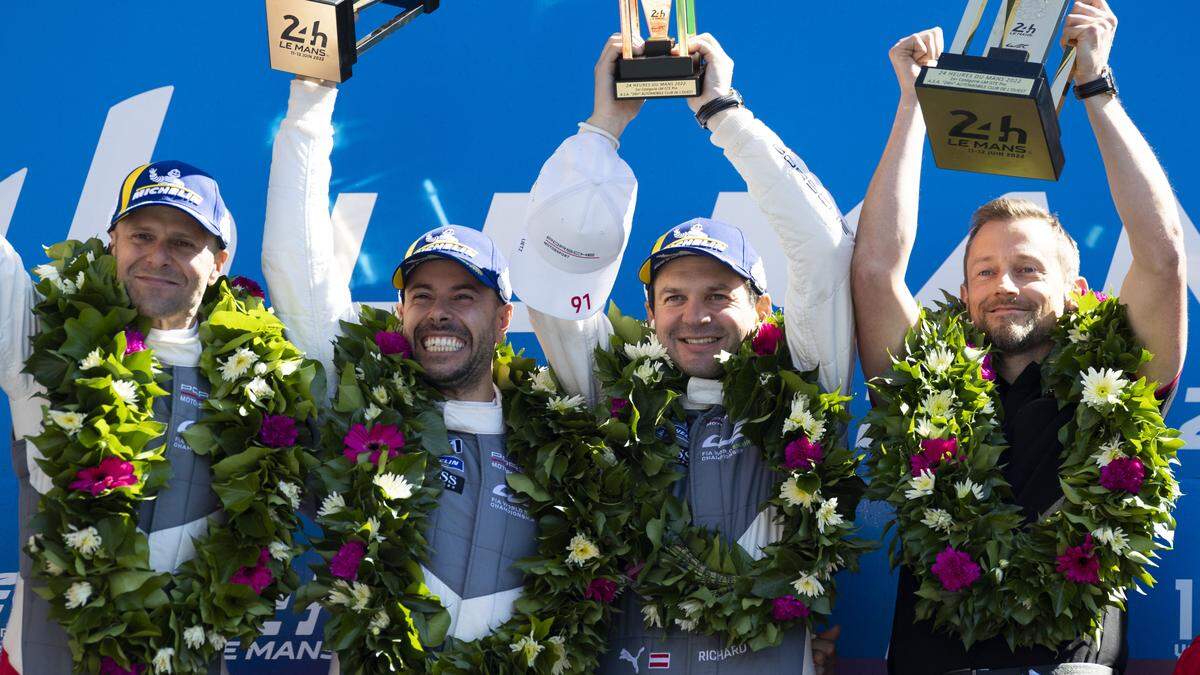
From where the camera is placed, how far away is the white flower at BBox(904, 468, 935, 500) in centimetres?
288

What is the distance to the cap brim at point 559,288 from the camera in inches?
120

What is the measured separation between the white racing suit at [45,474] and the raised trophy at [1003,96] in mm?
1797

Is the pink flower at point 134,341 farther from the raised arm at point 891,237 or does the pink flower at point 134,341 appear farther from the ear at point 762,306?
the raised arm at point 891,237

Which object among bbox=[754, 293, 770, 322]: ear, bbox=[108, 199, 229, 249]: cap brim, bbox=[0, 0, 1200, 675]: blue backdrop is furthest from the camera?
bbox=[0, 0, 1200, 675]: blue backdrop

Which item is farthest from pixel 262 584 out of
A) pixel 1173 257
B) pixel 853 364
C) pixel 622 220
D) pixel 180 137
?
pixel 1173 257

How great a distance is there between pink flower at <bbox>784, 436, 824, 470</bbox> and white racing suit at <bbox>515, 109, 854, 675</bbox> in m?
0.13

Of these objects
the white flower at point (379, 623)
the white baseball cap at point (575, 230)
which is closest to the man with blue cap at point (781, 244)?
the white baseball cap at point (575, 230)

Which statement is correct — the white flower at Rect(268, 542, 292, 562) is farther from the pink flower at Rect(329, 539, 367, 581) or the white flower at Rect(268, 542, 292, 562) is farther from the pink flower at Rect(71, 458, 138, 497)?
the pink flower at Rect(71, 458, 138, 497)

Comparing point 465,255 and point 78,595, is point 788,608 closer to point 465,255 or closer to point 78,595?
point 465,255

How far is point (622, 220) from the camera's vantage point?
3.04m

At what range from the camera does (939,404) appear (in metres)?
2.94

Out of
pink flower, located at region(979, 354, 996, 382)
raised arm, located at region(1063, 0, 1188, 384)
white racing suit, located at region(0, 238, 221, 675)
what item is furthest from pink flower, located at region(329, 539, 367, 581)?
raised arm, located at region(1063, 0, 1188, 384)

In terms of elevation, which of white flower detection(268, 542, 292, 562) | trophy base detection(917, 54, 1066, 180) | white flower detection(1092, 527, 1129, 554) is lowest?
white flower detection(268, 542, 292, 562)

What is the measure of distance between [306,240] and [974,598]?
1755mm
